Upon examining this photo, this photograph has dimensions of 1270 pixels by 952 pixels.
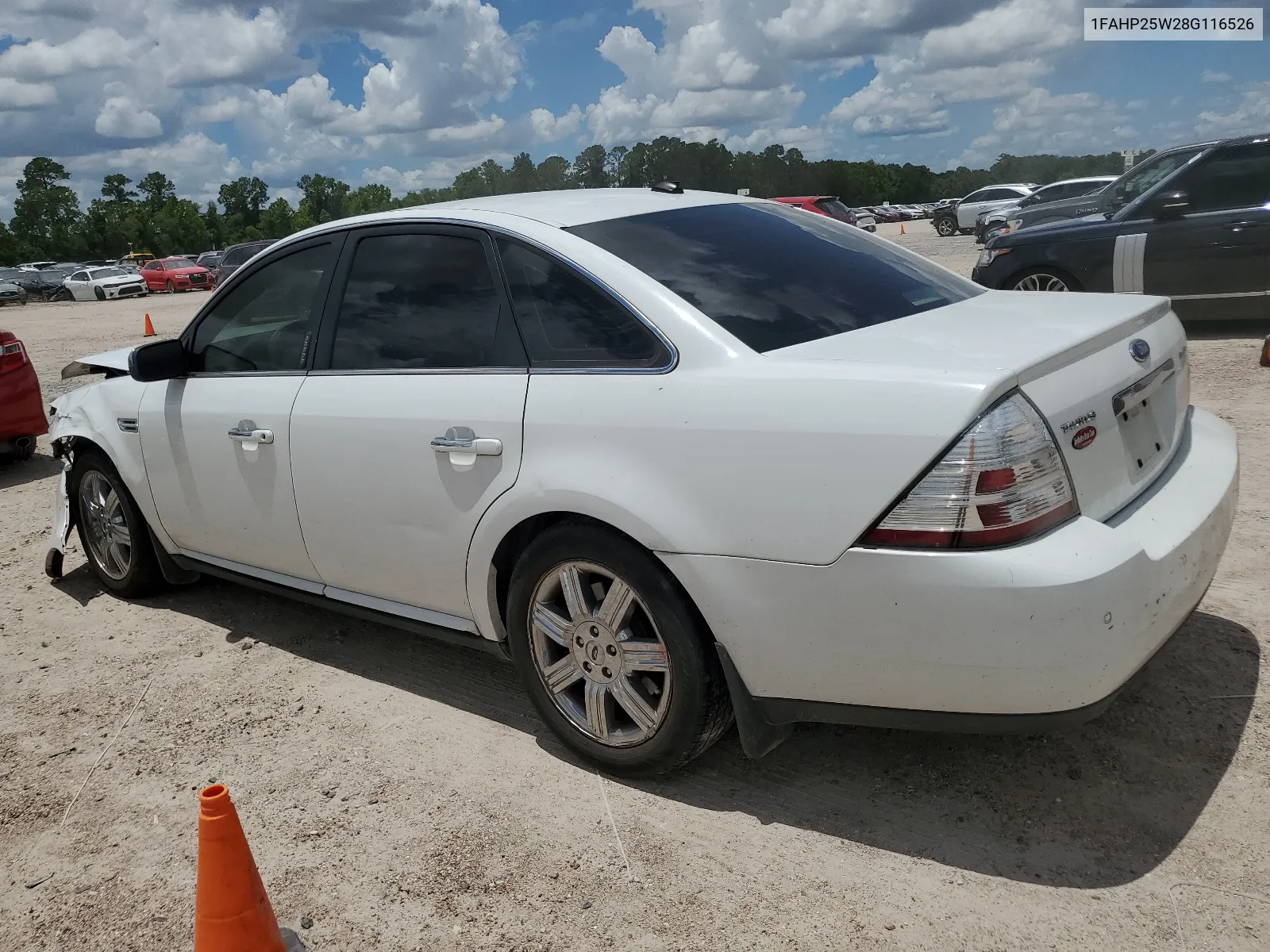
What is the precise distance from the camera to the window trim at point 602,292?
116 inches

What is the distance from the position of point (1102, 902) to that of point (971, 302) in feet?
6.07

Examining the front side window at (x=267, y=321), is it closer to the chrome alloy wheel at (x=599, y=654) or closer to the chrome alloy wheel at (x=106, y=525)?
the chrome alloy wheel at (x=106, y=525)

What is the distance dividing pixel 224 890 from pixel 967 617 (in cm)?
181

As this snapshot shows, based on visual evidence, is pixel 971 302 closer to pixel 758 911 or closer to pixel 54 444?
pixel 758 911

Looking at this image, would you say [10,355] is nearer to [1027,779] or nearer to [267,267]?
[267,267]

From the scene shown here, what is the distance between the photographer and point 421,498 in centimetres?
345

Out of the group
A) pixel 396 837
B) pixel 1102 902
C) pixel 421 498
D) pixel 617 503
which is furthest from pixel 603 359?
pixel 1102 902

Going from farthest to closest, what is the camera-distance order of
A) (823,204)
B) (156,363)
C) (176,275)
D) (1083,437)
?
(176,275), (823,204), (156,363), (1083,437)

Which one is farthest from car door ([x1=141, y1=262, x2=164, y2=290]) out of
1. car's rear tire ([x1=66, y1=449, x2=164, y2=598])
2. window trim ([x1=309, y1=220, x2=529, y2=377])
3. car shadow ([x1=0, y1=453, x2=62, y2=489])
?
window trim ([x1=309, y1=220, x2=529, y2=377])

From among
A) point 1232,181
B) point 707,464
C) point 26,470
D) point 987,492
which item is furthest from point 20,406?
point 1232,181

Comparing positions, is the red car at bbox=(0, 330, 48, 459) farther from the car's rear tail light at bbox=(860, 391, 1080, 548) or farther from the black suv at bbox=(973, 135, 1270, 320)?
the black suv at bbox=(973, 135, 1270, 320)

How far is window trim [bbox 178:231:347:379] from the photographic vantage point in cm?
396

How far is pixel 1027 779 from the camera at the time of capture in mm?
3051

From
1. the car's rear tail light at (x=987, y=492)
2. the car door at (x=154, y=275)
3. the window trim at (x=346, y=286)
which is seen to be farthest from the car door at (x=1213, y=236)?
the car door at (x=154, y=275)
